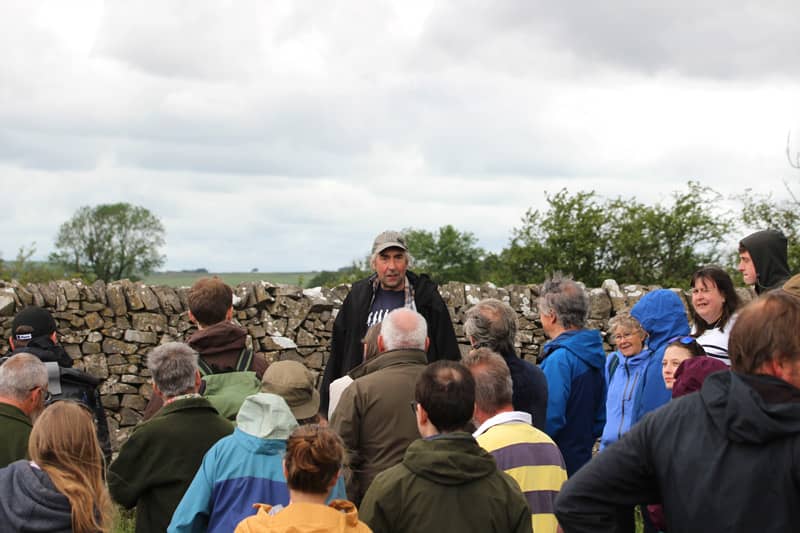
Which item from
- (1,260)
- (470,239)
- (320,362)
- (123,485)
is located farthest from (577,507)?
(470,239)

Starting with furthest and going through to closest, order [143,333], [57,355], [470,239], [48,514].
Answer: [470,239]
[143,333]
[57,355]
[48,514]

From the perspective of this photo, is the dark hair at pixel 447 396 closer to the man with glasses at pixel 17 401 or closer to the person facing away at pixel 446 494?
the person facing away at pixel 446 494

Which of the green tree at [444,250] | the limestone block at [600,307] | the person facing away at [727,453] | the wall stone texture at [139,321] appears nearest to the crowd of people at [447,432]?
the person facing away at [727,453]

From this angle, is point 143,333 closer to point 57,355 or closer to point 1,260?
point 57,355

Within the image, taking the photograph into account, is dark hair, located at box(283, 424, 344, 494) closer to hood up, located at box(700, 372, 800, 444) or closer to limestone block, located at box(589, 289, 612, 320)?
hood up, located at box(700, 372, 800, 444)

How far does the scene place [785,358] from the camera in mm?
2514

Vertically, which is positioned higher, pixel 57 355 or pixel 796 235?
pixel 796 235

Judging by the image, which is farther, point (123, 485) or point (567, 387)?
point (567, 387)

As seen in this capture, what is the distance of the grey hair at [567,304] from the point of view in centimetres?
534

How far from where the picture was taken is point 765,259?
5.77 meters

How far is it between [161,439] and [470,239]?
2780 centimetres

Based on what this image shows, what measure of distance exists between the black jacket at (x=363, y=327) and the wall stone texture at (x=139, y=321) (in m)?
3.91

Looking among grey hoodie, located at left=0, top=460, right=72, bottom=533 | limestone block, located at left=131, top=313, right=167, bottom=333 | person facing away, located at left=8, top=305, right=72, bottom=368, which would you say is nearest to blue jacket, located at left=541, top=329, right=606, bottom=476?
grey hoodie, located at left=0, top=460, right=72, bottom=533

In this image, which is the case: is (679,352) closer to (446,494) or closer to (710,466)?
(446,494)
